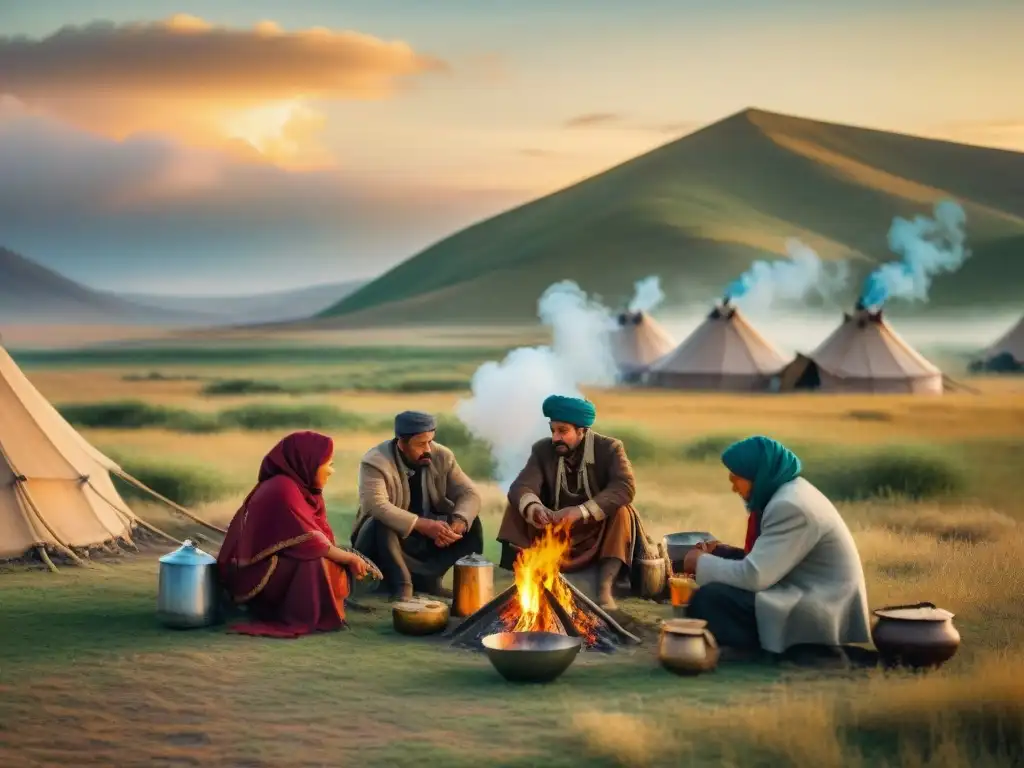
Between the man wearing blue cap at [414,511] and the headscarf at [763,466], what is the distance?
1634mm

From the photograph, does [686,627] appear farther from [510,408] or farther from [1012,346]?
[1012,346]

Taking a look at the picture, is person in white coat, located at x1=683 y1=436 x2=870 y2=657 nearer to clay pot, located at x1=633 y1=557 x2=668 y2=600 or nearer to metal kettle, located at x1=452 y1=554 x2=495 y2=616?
metal kettle, located at x1=452 y1=554 x2=495 y2=616

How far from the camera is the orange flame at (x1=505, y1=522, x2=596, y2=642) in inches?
213

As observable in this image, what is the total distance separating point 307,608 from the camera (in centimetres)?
578

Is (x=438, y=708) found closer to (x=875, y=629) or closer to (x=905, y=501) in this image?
(x=875, y=629)

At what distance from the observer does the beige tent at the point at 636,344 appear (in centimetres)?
2197

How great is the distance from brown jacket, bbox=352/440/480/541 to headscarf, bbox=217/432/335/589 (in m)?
Result: 0.44

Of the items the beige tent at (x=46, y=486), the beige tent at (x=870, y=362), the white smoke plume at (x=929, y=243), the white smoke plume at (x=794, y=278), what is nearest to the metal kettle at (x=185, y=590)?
the beige tent at (x=46, y=486)

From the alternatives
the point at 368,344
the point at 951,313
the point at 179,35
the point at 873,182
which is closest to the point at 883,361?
the point at 179,35

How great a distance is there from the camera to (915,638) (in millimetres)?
4984

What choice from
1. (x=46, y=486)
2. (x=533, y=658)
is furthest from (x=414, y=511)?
(x=46, y=486)

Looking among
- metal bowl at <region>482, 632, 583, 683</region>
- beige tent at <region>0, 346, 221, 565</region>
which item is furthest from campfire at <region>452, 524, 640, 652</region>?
beige tent at <region>0, 346, 221, 565</region>

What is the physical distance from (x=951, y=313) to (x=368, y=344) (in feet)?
69.9

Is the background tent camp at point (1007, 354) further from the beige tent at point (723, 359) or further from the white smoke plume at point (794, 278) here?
the white smoke plume at point (794, 278)
